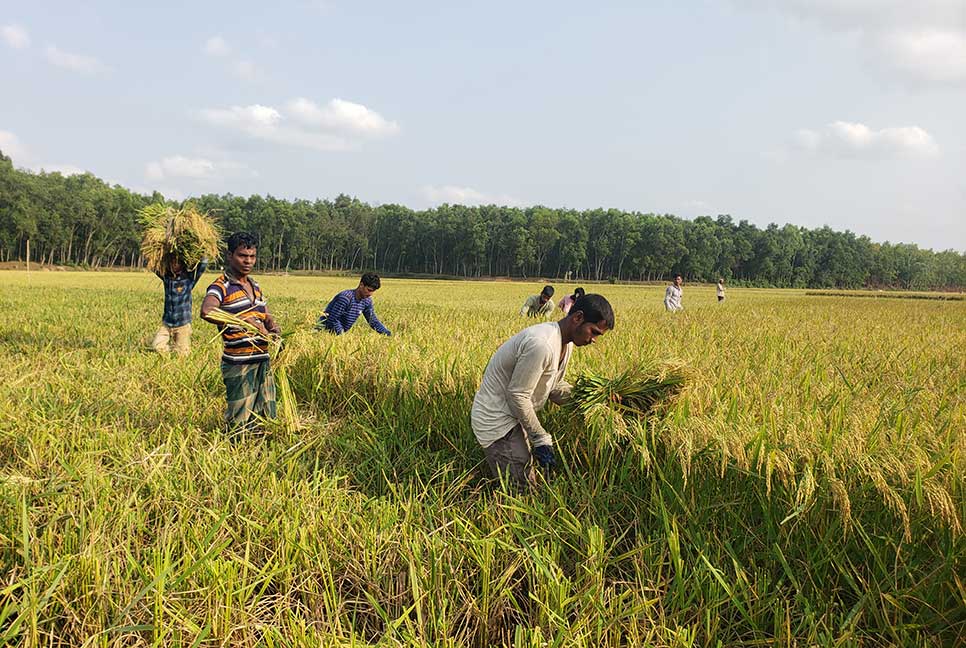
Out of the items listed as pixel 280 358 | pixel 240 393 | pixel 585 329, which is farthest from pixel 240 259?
pixel 585 329

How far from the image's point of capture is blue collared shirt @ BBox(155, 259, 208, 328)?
291 inches

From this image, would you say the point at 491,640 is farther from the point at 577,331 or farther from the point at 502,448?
the point at 577,331

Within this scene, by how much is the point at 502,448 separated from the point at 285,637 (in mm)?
1659

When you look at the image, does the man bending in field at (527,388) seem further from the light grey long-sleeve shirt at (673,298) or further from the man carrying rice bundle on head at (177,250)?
the light grey long-sleeve shirt at (673,298)

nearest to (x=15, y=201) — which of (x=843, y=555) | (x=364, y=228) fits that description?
(x=364, y=228)

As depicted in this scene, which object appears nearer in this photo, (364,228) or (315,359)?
(315,359)

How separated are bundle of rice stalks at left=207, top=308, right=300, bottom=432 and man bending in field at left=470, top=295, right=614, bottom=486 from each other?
149cm

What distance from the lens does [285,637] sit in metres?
2.21

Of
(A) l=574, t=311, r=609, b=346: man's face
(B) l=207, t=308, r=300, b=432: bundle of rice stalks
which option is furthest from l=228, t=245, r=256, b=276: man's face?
(A) l=574, t=311, r=609, b=346: man's face

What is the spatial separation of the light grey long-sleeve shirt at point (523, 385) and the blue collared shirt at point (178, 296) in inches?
221

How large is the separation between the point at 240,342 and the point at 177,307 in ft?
12.4

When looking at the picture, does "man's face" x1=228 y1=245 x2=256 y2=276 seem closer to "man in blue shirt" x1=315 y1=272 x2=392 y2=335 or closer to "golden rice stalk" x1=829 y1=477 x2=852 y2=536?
"man in blue shirt" x1=315 y1=272 x2=392 y2=335

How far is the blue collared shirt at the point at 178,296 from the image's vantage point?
739 cm

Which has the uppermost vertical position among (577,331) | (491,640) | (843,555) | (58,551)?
(577,331)
